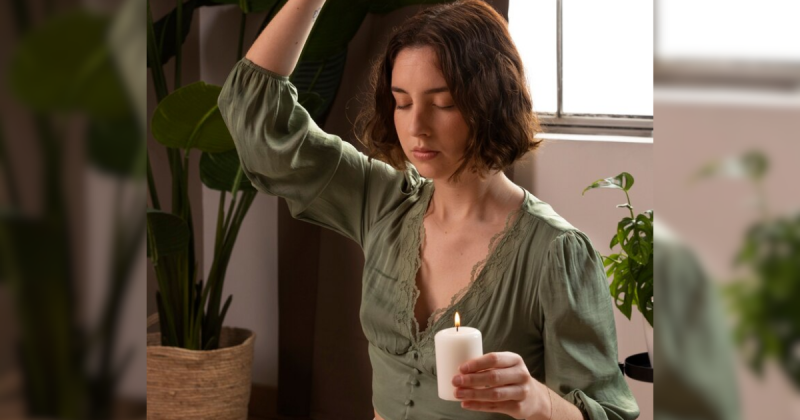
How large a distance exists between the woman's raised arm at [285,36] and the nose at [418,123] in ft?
0.60

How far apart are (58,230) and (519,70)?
1.29m

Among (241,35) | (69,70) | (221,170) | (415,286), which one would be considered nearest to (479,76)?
(415,286)

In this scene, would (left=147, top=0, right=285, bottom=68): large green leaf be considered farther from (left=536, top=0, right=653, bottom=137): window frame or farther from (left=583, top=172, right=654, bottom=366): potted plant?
(left=583, top=172, right=654, bottom=366): potted plant

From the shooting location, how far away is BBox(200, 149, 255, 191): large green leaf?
252cm

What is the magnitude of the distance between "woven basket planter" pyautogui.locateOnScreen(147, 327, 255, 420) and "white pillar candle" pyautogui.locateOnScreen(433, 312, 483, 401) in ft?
5.58

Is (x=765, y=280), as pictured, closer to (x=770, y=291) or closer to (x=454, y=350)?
(x=770, y=291)

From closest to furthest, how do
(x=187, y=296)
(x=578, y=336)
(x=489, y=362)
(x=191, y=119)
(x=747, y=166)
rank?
(x=747, y=166)
(x=489, y=362)
(x=578, y=336)
(x=191, y=119)
(x=187, y=296)

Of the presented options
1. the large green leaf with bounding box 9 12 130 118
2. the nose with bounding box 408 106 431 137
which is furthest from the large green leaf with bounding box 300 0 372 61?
the large green leaf with bounding box 9 12 130 118

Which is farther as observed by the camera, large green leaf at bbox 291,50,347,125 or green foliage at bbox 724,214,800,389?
large green leaf at bbox 291,50,347,125

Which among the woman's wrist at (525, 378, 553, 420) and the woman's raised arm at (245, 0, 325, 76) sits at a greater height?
the woman's raised arm at (245, 0, 325, 76)

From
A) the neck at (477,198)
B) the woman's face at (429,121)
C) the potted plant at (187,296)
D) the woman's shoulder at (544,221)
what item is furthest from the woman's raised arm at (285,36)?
the potted plant at (187,296)

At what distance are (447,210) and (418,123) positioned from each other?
18 cm

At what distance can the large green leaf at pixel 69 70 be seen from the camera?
0.12m

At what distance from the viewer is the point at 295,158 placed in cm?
129
